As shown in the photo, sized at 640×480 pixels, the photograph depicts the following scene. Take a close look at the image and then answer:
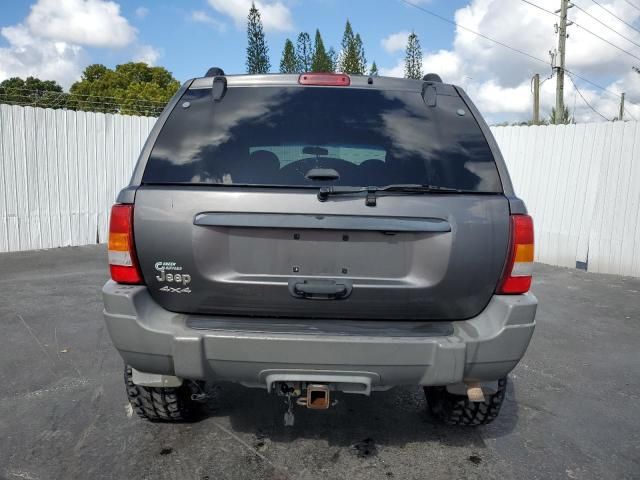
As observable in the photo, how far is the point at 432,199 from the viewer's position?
7.15 feet

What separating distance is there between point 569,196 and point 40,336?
8.00m

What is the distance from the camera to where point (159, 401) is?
2.73m

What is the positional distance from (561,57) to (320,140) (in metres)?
27.1

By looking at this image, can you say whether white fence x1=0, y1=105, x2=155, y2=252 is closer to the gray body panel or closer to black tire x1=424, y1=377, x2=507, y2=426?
the gray body panel

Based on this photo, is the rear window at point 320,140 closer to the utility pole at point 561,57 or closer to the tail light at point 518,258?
the tail light at point 518,258

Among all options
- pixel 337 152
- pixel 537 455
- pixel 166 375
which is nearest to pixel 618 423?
pixel 537 455

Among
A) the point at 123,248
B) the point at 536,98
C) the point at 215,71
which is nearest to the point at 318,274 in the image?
the point at 123,248

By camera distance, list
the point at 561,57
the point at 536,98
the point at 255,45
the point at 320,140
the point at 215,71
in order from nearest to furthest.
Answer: the point at 320,140 < the point at 215,71 < the point at 561,57 < the point at 536,98 < the point at 255,45

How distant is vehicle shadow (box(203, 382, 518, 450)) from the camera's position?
9.40 ft

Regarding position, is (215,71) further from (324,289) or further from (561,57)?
(561,57)

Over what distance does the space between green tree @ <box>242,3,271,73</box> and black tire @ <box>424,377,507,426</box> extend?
4404 cm

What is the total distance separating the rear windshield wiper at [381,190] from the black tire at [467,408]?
1156 millimetres

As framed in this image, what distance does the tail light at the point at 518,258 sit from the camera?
2.21 meters

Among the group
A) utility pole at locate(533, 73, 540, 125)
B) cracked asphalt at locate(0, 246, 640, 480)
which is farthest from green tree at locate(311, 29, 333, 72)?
cracked asphalt at locate(0, 246, 640, 480)
